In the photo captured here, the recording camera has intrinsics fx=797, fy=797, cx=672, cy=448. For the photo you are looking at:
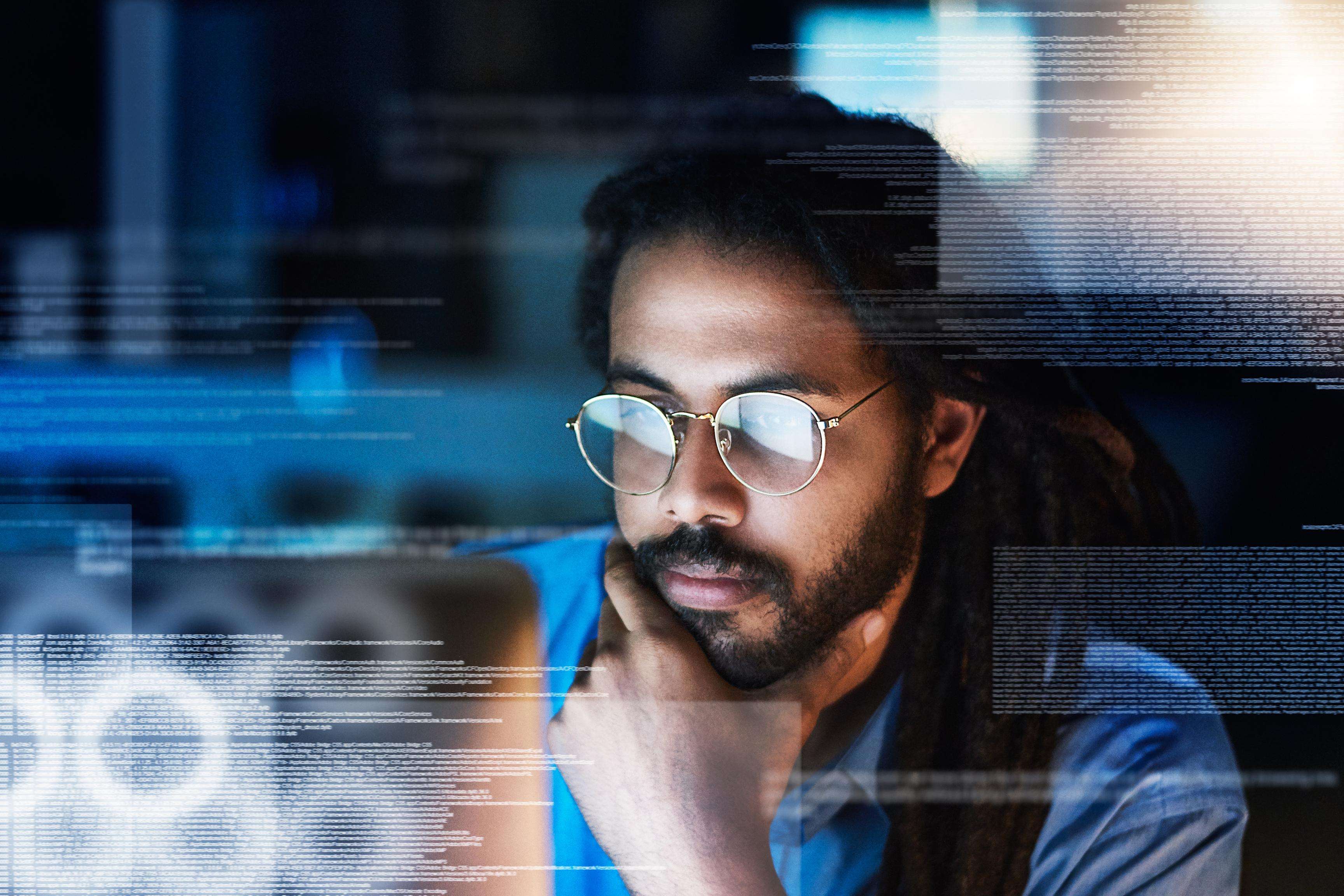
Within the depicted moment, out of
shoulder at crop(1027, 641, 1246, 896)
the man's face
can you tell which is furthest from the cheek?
shoulder at crop(1027, 641, 1246, 896)

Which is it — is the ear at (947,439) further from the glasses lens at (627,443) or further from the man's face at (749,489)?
the glasses lens at (627,443)

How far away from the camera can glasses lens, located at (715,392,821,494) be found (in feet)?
3.06

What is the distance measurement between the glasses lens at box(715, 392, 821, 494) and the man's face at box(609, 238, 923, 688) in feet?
0.04

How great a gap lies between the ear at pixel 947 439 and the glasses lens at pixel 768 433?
14 cm

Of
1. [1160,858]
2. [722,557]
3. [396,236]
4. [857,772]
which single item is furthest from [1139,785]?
[396,236]

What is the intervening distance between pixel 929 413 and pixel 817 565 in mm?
226

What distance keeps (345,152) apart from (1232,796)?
4.41 feet

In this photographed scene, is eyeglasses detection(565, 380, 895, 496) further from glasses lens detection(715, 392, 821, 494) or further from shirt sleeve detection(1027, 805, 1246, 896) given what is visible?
shirt sleeve detection(1027, 805, 1246, 896)

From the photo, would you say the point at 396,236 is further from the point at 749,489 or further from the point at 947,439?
the point at 947,439

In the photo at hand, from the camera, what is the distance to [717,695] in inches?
38.2

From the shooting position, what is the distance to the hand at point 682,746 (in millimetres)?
970

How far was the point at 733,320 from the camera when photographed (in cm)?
93

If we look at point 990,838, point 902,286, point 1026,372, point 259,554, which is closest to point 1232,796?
point 990,838

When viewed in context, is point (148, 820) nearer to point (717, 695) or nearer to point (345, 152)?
point (717, 695)
